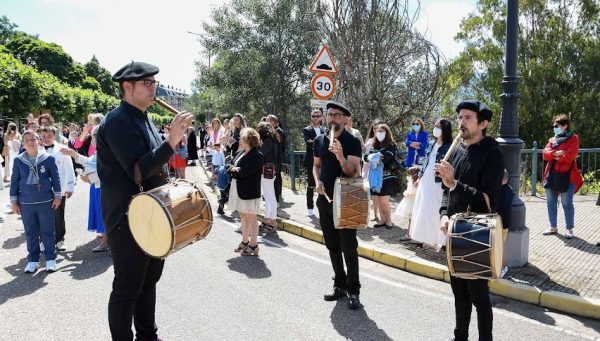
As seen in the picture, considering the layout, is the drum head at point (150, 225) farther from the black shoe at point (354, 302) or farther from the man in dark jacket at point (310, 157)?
the man in dark jacket at point (310, 157)

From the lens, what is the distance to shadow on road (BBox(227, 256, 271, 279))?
600 centimetres

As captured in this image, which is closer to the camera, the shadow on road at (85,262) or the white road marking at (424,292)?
the white road marking at (424,292)

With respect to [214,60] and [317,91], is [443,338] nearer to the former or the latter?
[317,91]

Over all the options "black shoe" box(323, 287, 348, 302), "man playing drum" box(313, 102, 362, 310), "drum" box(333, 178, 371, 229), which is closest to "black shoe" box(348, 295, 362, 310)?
"man playing drum" box(313, 102, 362, 310)

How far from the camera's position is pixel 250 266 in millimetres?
6340

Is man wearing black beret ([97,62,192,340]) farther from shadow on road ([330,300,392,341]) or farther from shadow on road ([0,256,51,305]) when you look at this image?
shadow on road ([0,256,51,305])

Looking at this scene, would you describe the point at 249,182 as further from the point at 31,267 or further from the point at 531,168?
the point at 531,168

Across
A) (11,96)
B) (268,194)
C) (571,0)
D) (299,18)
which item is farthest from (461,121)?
(11,96)

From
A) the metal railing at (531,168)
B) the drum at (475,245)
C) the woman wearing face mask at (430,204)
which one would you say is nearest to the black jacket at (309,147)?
the metal railing at (531,168)

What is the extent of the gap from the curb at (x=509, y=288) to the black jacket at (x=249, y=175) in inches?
71.2

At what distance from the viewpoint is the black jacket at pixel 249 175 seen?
22.1 ft

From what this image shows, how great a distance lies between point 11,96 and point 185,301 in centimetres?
2571

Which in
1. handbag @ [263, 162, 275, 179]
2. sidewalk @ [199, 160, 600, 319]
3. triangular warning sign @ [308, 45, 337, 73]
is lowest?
sidewalk @ [199, 160, 600, 319]

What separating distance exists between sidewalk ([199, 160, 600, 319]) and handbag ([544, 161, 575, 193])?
78 centimetres
